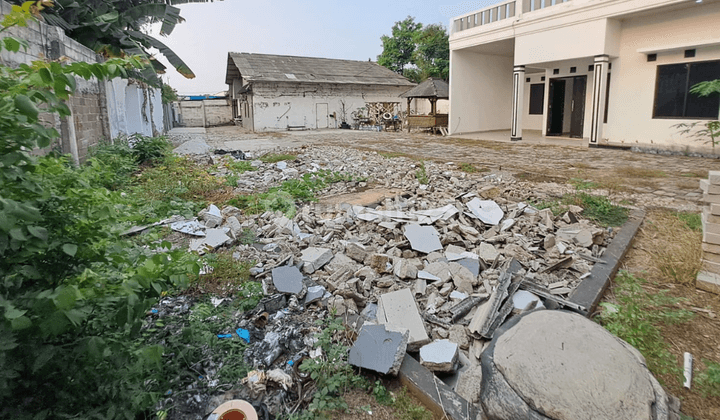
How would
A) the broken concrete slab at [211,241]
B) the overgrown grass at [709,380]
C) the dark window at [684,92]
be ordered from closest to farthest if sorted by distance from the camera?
the overgrown grass at [709,380]
the broken concrete slab at [211,241]
the dark window at [684,92]

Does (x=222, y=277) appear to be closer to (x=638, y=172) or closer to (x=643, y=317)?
(x=643, y=317)

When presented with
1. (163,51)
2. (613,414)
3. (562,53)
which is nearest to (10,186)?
(613,414)

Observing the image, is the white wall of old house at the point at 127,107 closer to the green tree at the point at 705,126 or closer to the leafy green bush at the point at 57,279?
the leafy green bush at the point at 57,279

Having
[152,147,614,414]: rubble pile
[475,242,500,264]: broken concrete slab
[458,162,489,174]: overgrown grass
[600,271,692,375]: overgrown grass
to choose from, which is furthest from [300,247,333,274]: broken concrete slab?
[458,162,489,174]: overgrown grass

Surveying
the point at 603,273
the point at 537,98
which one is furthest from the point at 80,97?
the point at 537,98

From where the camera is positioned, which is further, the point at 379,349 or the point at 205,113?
the point at 205,113

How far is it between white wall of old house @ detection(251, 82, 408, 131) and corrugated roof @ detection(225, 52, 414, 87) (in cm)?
50

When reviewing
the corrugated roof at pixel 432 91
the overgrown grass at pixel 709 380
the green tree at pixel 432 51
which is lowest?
the overgrown grass at pixel 709 380

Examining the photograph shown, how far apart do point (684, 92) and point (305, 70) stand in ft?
73.4

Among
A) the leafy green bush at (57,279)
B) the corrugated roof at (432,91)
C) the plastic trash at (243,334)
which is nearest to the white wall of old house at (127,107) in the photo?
the plastic trash at (243,334)

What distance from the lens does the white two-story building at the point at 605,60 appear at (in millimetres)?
11805

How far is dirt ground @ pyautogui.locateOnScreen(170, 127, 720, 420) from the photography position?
282 cm

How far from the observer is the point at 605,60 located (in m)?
13.4

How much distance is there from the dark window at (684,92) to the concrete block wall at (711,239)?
10.4 meters
